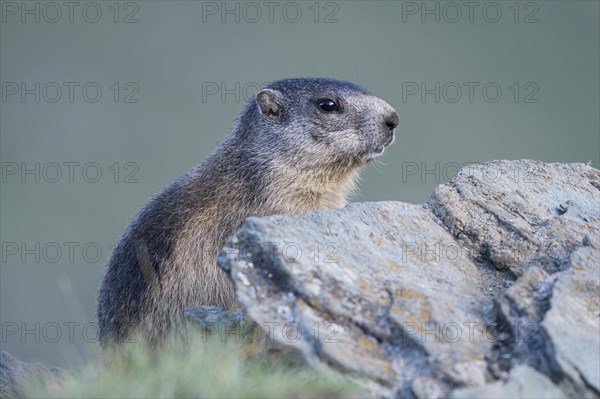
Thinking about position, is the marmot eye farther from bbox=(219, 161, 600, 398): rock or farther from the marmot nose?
bbox=(219, 161, 600, 398): rock

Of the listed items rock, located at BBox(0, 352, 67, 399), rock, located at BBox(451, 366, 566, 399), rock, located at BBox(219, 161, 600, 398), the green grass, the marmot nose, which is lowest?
rock, located at BBox(0, 352, 67, 399)

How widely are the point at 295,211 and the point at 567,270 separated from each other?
4.48 m

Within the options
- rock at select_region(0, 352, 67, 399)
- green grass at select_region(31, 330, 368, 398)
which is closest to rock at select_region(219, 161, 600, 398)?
green grass at select_region(31, 330, 368, 398)

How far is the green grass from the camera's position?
731 cm

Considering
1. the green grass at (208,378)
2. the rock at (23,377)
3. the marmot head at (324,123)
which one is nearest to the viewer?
the green grass at (208,378)

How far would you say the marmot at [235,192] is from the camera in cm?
1098

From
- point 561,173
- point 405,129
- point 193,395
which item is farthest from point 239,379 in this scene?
point 405,129

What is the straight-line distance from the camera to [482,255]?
927 cm

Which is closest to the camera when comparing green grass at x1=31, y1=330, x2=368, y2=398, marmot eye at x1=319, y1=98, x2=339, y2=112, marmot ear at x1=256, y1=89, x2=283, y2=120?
green grass at x1=31, y1=330, x2=368, y2=398

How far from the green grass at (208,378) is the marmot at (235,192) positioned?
265 cm

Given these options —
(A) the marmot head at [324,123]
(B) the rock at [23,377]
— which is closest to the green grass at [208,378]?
(B) the rock at [23,377]

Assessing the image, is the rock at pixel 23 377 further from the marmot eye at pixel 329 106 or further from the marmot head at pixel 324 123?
the marmot eye at pixel 329 106

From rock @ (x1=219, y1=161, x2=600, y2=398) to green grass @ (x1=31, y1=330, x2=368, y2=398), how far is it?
195 millimetres

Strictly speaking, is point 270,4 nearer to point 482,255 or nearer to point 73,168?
point 73,168
